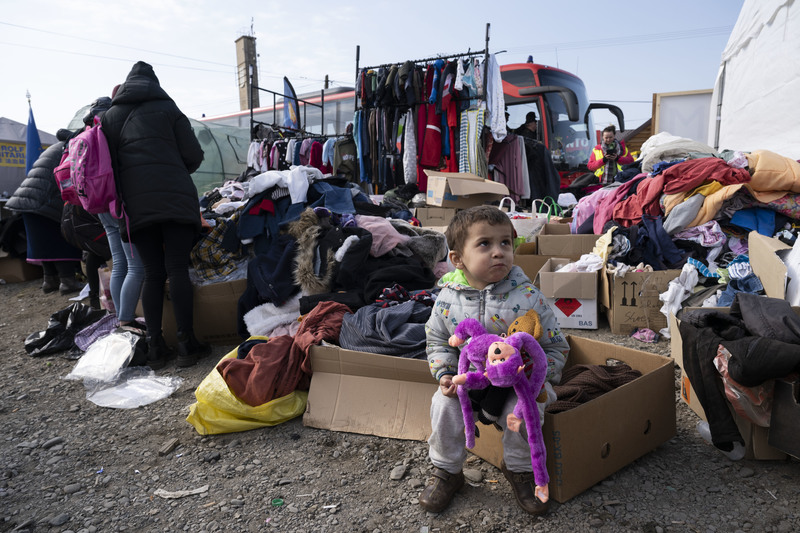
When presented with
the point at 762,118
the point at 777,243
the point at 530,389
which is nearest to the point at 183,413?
the point at 530,389

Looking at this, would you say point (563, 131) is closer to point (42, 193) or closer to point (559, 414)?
point (42, 193)

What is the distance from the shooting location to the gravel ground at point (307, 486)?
1.57 meters

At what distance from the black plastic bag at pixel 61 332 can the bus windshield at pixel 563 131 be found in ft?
24.5

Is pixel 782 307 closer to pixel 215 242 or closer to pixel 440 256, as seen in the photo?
pixel 440 256

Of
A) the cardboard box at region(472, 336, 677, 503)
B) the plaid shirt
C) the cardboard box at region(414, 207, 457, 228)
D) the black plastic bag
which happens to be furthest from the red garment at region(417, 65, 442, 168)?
the cardboard box at region(472, 336, 677, 503)

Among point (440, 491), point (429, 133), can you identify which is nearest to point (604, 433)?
point (440, 491)

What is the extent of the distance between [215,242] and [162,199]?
2.65 ft

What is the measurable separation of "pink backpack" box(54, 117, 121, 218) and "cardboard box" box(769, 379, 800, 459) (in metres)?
3.31

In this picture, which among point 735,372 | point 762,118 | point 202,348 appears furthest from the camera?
point 762,118

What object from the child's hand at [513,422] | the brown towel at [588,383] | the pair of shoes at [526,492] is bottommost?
the pair of shoes at [526,492]

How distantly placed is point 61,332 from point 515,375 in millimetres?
3592

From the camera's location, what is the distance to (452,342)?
1516 mm

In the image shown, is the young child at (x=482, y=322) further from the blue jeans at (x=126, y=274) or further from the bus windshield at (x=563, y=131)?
the bus windshield at (x=563, y=131)

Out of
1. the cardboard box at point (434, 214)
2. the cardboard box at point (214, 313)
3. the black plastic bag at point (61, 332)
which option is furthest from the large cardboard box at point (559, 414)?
the cardboard box at point (434, 214)
